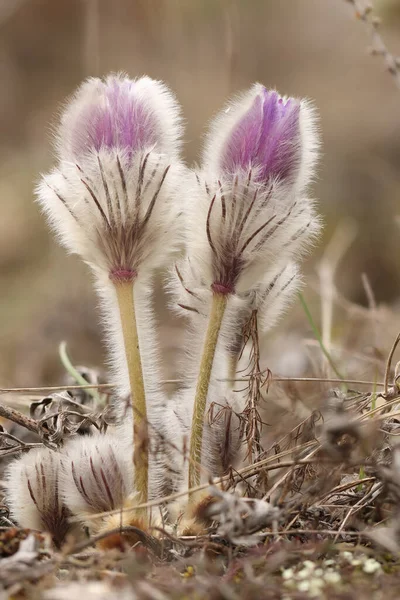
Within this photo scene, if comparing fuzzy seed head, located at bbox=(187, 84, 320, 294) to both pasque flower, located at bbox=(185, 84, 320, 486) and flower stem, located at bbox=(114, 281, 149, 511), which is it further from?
flower stem, located at bbox=(114, 281, 149, 511)

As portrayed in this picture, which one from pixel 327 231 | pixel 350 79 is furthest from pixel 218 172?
pixel 350 79

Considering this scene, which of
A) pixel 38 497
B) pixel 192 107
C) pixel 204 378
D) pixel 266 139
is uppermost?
pixel 192 107

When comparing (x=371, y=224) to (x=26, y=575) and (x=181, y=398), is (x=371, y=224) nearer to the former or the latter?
(x=181, y=398)

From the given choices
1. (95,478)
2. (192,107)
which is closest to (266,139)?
(95,478)

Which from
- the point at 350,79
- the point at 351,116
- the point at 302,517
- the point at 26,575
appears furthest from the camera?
the point at 350,79

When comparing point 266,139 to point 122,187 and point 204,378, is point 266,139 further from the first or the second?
point 204,378

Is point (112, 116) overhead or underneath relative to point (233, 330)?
overhead

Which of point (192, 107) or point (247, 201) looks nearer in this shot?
point (247, 201)
